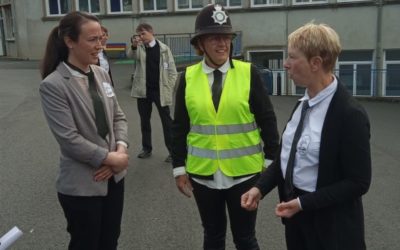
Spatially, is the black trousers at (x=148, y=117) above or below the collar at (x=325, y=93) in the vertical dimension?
below

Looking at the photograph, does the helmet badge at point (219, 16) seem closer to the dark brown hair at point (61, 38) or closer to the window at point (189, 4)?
the dark brown hair at point (61, 38)

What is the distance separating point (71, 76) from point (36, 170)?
434 cm

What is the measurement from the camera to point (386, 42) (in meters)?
21.0

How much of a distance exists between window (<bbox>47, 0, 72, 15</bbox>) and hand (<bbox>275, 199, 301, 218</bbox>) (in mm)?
26124

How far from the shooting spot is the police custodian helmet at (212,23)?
9.75 ft

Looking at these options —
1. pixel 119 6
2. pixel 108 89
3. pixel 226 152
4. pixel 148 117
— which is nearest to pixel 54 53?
pixel 108 89

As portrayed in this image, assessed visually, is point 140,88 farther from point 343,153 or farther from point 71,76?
point 343,153

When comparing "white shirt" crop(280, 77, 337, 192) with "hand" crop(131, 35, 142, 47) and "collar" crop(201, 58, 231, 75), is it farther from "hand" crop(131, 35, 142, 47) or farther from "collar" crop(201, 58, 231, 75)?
"hand" crop(131, 35, 142, 47)

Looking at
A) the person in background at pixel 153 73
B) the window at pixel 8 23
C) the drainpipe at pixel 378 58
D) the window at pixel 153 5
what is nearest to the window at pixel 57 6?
the window at pixel 8 23

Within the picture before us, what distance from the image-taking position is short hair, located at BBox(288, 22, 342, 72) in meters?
2.22

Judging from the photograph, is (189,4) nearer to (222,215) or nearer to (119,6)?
(119,6)

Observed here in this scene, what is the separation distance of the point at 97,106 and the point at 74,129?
210 mm

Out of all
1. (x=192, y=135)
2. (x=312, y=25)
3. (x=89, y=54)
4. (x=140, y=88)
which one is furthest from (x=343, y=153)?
(x=140, y=88)

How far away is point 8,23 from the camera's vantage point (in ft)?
95.7
